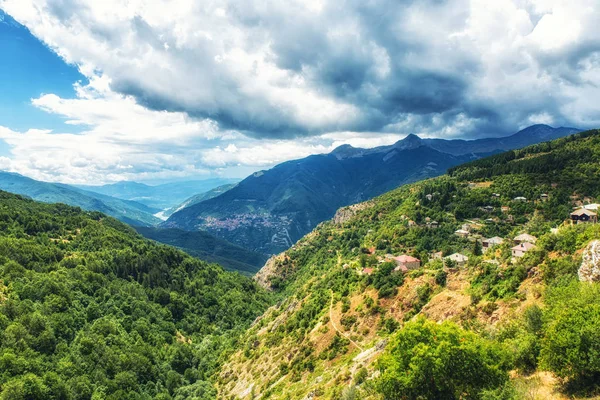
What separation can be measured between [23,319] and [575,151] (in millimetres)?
196339

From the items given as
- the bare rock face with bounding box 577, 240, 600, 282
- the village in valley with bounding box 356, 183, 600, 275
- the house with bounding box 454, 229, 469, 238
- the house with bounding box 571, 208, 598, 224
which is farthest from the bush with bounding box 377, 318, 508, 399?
the house with bounding box 454, 229, 469, 238

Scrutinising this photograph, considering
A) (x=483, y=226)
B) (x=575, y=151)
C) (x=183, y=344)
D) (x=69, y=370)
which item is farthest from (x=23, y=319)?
(x=575, y=151)

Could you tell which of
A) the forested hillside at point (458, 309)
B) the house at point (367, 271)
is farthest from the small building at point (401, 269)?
the house at point (367, 271)

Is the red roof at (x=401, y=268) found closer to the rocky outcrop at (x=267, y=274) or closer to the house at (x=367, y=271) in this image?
the house at (x=367, y=271)

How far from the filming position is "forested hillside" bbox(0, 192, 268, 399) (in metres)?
71.6

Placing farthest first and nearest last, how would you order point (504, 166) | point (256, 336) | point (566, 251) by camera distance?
1. point (504, 166)
2. point (256, 336)
3. point (566, 251)

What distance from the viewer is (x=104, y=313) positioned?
102 metres

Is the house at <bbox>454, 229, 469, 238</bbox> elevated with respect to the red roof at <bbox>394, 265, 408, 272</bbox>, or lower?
elevated

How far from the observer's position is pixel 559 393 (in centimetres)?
2402

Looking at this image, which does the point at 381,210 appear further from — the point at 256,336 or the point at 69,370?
the point at 69,370

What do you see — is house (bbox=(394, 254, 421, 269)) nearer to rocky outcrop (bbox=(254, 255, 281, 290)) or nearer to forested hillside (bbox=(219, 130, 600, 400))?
forested hillside (bbox=(219, 130, 600, 400))

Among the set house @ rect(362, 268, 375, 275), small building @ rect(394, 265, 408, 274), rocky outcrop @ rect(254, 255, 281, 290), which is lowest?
rocky outcrop @ rect(254, 255, 281, 290)

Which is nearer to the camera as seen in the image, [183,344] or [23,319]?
[23,319]

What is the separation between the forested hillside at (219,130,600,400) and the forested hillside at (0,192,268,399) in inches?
738
